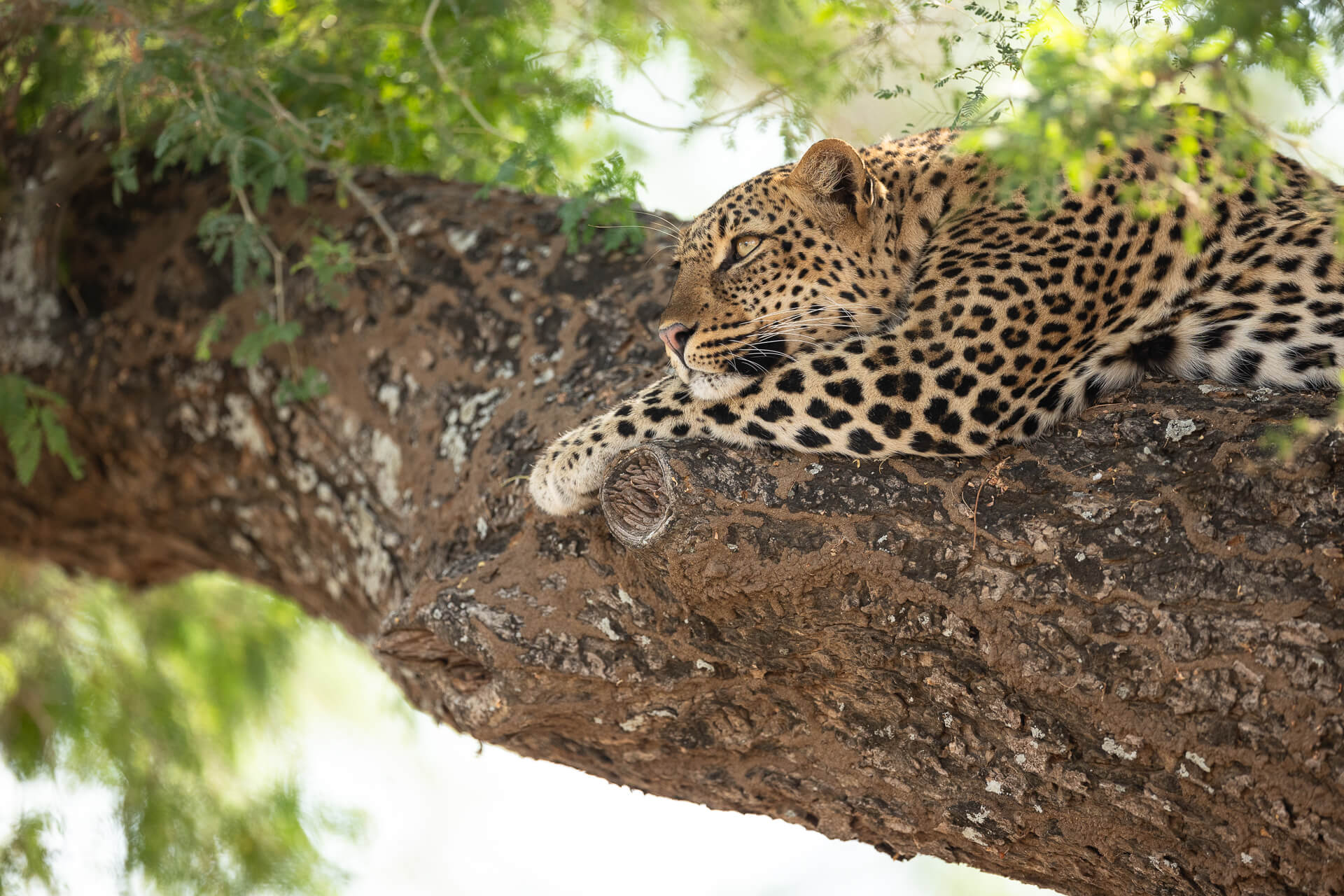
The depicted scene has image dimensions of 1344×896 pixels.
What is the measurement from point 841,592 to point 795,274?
55.3 inches

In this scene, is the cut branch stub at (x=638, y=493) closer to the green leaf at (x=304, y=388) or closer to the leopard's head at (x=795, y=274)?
the leopard's head at (x=795, y=274)

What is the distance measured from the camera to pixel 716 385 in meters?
4.09

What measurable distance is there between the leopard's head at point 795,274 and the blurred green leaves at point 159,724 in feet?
16.9

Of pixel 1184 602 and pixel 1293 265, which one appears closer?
pixel 1184 602

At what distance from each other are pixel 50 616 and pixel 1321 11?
26.3ft

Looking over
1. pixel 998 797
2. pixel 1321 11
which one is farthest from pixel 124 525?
pixel 1321 11

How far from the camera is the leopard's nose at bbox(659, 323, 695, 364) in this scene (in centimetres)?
433

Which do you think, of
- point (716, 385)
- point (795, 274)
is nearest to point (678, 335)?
point (716, 385)

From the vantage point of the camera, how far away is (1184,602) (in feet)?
10.4

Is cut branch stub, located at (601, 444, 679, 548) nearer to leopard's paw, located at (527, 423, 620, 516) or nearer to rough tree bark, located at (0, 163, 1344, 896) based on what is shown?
rough tree bark, located at (0, 163, 1344, 896)

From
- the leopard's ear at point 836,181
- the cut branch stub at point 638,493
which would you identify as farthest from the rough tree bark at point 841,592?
the leopard's ear at point 836,181

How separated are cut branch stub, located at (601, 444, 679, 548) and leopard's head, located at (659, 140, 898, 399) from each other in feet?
2.32

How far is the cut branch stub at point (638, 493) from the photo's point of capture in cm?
360

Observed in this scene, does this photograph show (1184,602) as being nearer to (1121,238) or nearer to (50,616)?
(1121,238)
